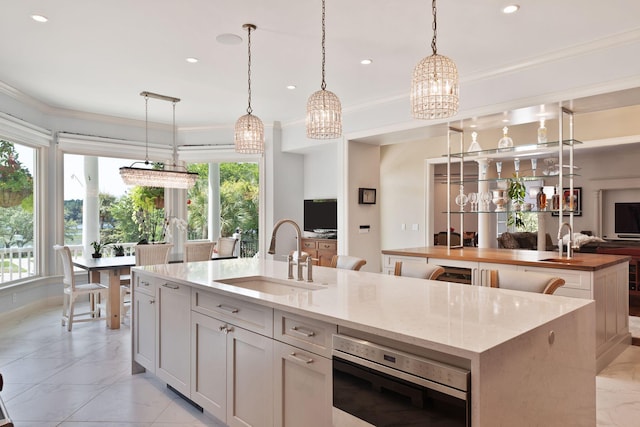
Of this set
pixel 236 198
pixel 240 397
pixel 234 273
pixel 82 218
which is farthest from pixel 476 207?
pixel 236 198

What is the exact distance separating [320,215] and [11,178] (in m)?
4.31

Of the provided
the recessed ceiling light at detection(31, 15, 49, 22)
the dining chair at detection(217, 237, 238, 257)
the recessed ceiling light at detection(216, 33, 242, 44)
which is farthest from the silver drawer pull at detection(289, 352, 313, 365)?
the dining chair at detection(217, 237, 238, 257)

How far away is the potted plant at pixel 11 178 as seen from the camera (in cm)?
516

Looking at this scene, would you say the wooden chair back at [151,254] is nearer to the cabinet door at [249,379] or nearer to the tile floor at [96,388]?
the tile floor at [96,388]

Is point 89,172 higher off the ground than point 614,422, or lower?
higher

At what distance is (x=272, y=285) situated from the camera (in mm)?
2775

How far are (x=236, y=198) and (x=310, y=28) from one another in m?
7.07

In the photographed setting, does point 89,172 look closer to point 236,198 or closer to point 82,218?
point 82,218

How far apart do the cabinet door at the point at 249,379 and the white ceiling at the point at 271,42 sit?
2.33 m

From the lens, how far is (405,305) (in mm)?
1881

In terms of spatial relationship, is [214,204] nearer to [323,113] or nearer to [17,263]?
[17,263]

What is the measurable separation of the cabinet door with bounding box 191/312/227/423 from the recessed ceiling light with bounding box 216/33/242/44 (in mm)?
2321

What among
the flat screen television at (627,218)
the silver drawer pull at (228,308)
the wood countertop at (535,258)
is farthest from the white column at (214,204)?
the flat screen television at (627,218)

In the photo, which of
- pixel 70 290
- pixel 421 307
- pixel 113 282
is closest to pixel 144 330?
pixel 113 282
